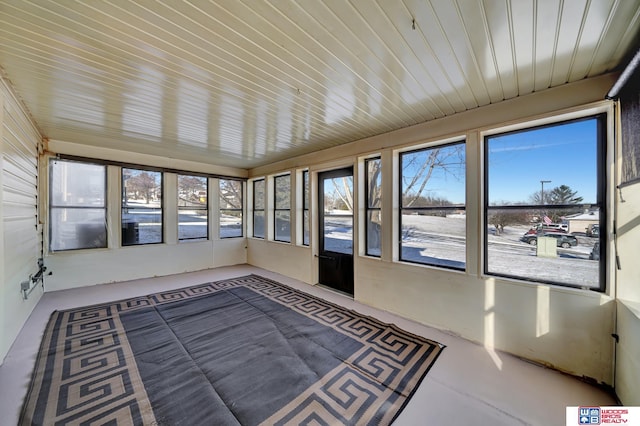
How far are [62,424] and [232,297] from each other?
2.39m

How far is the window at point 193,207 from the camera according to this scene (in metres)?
5.59

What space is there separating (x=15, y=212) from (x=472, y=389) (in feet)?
15.8

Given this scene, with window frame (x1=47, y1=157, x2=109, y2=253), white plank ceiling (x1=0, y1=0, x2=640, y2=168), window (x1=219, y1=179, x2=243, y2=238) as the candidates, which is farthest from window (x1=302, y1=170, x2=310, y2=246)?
window frame (x1=47, y1=157, x2=109, y2=253)

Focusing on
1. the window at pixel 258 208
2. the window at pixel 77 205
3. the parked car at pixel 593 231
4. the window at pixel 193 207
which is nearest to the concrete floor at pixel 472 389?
the parked car at pixel 593 231

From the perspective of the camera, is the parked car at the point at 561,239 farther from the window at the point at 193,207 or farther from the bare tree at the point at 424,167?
the window at the point at 193,207

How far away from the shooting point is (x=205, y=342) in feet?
8.61

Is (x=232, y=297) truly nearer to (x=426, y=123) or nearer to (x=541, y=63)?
(x=426, y=123)

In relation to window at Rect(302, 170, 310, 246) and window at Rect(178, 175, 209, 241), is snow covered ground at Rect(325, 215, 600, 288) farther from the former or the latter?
window at Rect(178, 175, 209, 241)

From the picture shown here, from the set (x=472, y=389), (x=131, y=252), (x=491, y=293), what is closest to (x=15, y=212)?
(x=131, y=252)

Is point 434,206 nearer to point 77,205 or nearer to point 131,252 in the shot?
point 131,252

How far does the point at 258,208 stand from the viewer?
21.2 ft

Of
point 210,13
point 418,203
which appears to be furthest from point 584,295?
point 210,13

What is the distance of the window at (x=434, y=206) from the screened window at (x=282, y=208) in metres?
2.69

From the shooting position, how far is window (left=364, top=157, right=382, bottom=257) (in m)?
3.81
